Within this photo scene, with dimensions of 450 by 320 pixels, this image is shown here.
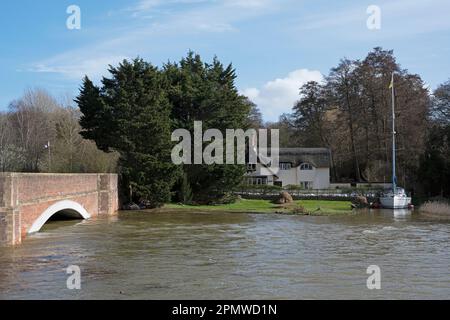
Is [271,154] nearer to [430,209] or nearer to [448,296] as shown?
[430,209]

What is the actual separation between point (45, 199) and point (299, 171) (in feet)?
156

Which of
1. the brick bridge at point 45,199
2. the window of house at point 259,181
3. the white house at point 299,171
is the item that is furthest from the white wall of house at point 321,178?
the brick bridge at point 45,199

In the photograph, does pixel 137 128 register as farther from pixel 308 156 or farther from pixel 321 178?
pixel 321 178

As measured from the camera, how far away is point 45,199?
27938 millimetres

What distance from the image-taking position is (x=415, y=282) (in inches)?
655

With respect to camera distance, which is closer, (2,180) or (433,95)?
(2,180)

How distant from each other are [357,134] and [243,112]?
2261 cm

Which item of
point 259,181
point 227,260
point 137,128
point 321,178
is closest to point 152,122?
point 137,128

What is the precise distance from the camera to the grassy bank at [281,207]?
4494cm

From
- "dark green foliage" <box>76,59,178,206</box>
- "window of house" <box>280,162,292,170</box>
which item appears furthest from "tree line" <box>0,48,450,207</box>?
"window of house" <box>280,162,292,170</box>

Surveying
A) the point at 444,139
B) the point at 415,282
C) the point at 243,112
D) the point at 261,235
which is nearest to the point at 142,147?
the point at 243,112

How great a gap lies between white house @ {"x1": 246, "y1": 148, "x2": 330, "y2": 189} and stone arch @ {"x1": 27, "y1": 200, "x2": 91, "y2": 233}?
36.4 metres

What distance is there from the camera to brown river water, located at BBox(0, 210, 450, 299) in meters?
15.2

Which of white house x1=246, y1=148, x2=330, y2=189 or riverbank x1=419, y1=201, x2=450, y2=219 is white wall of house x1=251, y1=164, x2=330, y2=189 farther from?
riverbank x1=419, y1=201, x2=450, y2=219
